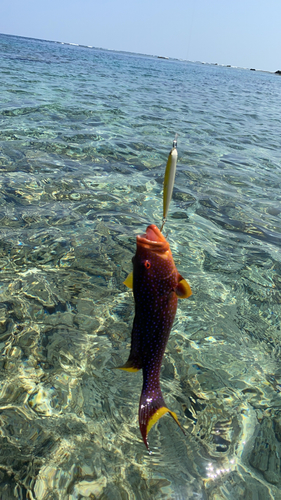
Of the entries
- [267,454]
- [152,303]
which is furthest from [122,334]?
[152,303]

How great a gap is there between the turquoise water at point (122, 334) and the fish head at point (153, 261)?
1.66 meters

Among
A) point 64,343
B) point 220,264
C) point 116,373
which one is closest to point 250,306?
point 220,264

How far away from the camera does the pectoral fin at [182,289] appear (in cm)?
191

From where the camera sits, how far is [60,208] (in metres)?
6.32

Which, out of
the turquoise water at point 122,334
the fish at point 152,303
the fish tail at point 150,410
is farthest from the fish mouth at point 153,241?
the turquoise water at point 122,334

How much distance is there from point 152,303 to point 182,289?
0.20 meters

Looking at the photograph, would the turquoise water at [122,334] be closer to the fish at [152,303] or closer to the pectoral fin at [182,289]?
the fish at [152,303]

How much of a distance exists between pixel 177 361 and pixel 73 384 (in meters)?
1.12

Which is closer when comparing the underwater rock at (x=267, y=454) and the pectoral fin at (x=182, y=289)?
the pectoral fin at (x=182, y=289)

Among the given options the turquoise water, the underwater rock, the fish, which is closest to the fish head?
the fish

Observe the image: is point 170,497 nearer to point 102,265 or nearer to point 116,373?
point 116,373

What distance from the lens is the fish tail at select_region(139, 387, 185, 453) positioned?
1.92 m

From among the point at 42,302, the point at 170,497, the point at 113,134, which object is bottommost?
the point at 170,497

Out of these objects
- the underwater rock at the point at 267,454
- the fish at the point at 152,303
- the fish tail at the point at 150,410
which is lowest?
the underwater rock at the point at 267,454
